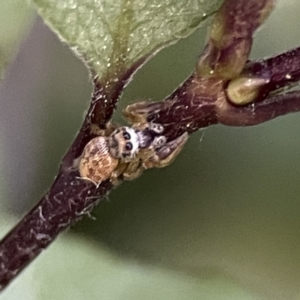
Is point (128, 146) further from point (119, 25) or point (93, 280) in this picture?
point (93, 280)

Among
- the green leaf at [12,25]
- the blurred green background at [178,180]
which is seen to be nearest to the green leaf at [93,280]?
the blurred green background at [178,180]

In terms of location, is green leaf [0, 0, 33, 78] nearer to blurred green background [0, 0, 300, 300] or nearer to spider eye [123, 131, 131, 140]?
blurred green background [0, 0, 300, 300]

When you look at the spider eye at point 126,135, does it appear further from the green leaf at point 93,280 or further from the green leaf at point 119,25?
the green leaf at point 93,280

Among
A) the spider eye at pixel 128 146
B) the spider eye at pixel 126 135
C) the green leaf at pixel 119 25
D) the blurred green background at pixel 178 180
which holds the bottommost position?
the spider eye at pixel 128 146

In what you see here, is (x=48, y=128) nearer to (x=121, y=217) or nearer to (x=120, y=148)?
(x=121, y=217)

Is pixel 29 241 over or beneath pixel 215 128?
beneath

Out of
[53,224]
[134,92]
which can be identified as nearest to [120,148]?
[53,224]
